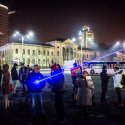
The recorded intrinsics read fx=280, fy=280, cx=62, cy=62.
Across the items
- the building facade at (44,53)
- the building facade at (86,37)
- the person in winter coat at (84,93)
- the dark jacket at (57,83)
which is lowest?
the person in winter coat at (84,93)

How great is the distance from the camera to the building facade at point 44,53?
105 m

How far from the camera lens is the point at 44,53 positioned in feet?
390

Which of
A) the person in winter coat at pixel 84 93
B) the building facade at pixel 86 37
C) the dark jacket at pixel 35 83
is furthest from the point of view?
the building facade at pixel 86 37

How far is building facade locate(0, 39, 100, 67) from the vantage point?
10525 centimetres

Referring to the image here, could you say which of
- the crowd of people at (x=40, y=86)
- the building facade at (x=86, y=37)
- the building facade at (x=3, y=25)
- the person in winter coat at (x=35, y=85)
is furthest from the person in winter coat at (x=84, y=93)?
the building facade at (x=86, y=37)

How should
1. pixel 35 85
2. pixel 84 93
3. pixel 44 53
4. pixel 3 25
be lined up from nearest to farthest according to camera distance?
pixel 35 85 → pixel 84 93 → pixel 44 53 → pixel 3 25

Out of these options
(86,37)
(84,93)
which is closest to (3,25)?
(86,37)

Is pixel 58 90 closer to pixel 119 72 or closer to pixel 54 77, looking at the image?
pixel 54 77

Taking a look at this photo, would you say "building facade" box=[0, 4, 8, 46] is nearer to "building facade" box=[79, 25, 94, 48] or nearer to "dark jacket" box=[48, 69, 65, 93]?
"building facade" box=[79, 25, 94, 48]

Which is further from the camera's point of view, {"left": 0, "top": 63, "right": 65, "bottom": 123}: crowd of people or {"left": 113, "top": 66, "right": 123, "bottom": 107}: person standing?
{"left": 113, "top": 66, "right": 123, "bottom": 107}: person standing

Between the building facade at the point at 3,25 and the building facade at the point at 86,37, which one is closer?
the building facade at the point at 3,25

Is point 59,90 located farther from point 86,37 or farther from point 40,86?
point 86,37

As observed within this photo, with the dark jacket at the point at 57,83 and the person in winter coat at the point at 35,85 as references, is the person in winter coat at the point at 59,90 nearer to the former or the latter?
the dark jacket at the point at 57,83

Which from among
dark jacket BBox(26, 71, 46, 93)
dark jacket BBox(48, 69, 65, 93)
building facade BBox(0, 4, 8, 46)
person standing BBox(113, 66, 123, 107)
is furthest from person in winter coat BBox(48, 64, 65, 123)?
building facade BBox(0, 4, 8, 46)
